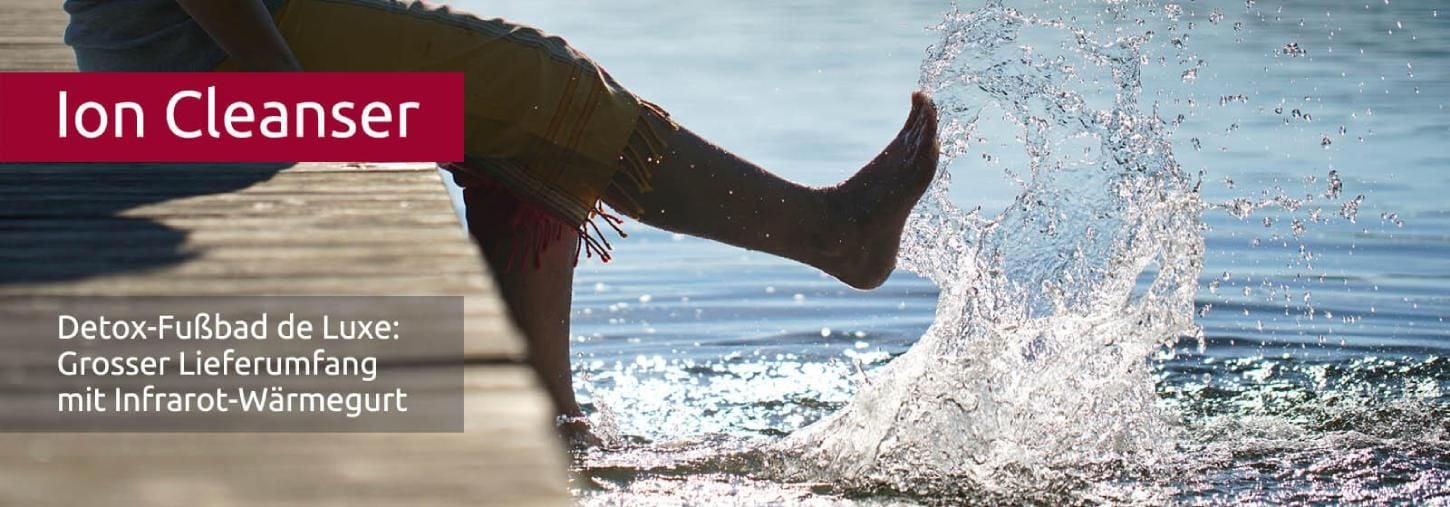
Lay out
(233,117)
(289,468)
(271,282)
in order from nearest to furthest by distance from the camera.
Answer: (289,468) < (271,282) < (233,117)

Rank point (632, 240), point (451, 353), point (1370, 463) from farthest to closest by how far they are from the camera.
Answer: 1. point (632, 240)
2. point (1370, 463)
3. point (451, 353)

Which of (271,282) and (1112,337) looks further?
→ (1112,337)

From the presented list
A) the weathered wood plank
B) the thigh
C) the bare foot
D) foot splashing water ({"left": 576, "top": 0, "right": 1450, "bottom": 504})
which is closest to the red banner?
the thigh

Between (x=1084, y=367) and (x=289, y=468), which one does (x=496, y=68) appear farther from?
(x=289, y=468)

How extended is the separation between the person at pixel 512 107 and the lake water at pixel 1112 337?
0.34 m

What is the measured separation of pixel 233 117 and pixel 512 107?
14.3 inches

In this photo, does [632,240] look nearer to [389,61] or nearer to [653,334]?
[653,334]

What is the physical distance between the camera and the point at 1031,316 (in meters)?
3.58

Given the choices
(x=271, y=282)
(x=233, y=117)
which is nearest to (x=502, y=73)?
(x=233, y=117)

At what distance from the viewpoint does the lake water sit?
2768mm

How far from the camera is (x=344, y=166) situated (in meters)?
2.46

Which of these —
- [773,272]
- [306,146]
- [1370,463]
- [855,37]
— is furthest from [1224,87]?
[306,146]

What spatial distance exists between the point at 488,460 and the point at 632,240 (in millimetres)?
4617

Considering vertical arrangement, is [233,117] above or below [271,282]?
above
